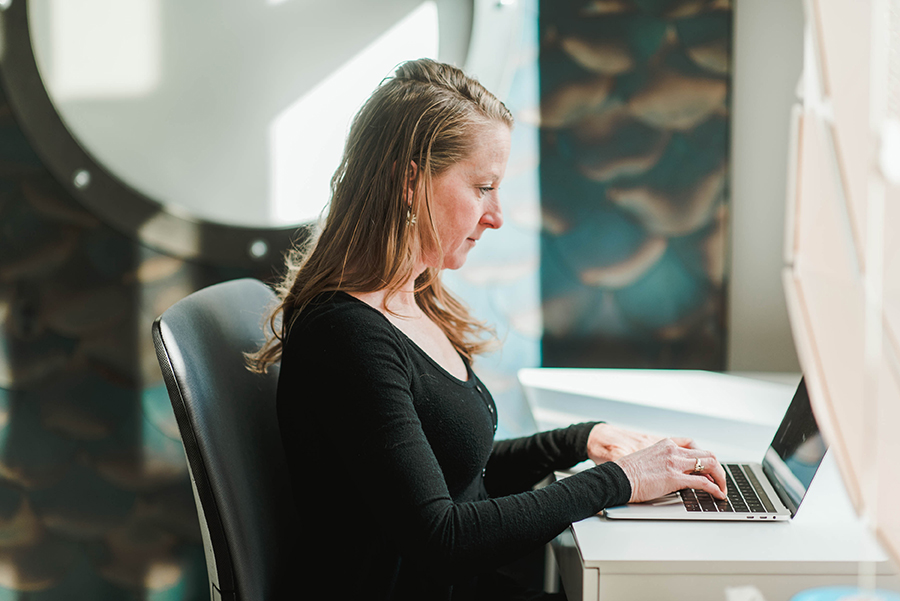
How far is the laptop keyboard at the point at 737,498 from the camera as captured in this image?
33.0 inches

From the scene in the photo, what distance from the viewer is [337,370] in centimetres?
79

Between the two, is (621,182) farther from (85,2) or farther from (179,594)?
(179,594)

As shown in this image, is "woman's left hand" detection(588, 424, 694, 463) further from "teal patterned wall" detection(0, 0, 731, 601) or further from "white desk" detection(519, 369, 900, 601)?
"teal patterned wall" detection(0, 0, 731, 601)

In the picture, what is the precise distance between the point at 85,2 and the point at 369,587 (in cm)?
116

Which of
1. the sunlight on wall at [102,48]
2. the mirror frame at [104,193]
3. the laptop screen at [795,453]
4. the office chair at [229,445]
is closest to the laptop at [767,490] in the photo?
the laptop screen at [795,453]

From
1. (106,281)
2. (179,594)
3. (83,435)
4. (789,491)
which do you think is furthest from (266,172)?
(789,491)

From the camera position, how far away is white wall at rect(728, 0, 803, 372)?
1443 millimetres

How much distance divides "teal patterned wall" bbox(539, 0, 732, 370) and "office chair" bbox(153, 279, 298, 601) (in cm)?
71

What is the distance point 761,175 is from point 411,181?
90 centimetres

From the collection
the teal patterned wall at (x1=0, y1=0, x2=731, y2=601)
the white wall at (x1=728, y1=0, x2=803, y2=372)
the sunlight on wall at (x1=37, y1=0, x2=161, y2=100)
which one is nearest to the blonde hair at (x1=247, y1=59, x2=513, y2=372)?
the teal patterned wall at (x1=0, y1=0, x2=731, y2=601)

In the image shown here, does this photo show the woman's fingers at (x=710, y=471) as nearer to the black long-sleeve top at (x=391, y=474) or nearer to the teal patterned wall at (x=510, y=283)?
the black long-sleeve top at (x=391, y=474)

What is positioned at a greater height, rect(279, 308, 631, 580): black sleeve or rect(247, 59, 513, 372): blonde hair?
rect(247, 59, 513, 372): blonde hair

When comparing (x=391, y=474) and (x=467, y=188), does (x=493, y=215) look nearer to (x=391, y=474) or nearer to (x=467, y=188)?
(x=467, y=188)

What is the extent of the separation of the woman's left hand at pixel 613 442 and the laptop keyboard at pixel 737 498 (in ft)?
0.35
